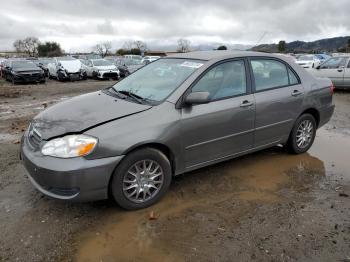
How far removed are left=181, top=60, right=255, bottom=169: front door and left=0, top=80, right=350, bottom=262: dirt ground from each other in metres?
0.47

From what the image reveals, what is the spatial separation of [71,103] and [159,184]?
156 cm

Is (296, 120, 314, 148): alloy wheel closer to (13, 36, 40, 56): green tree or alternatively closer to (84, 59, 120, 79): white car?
(84, 59, 120, 79): white car

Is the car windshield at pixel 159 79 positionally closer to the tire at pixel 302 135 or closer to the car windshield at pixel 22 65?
the tire at pixel 302 135

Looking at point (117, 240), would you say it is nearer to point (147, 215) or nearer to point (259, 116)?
point (147, 215)

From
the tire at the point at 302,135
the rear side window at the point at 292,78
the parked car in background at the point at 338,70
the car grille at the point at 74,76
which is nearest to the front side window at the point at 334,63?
the parked car in background at the point at 338,70

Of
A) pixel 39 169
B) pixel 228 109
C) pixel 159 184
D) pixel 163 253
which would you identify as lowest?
pixel 163 253

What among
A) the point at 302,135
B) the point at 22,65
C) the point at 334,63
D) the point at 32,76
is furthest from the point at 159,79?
the point at 22,65

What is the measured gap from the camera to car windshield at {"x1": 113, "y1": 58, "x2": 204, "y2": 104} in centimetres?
417

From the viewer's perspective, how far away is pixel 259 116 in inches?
185

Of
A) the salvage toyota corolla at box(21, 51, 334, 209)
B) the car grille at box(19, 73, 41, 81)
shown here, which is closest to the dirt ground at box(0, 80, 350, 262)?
the salvage toyota corolla at box(21, 51, 334, 209)

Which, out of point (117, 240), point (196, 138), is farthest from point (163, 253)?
point (196, 138)

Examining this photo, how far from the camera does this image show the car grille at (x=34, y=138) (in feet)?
12.1

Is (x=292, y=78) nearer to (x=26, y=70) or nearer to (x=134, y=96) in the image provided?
(x=134, y=96)

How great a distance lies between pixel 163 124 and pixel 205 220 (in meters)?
1.12
